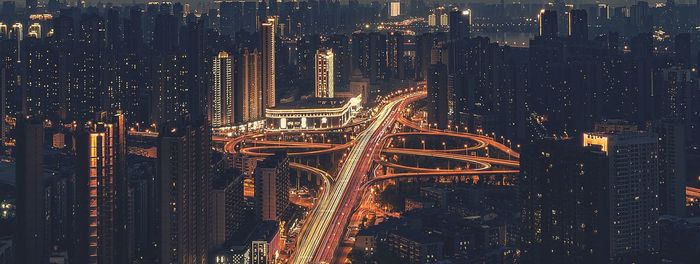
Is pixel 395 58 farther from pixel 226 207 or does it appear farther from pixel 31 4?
pixel 226 207

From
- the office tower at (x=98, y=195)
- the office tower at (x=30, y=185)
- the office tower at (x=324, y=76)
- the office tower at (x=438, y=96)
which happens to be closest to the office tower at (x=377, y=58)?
the office tower at (x=324, y=76)

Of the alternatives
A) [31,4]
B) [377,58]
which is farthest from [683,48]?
[31,4]

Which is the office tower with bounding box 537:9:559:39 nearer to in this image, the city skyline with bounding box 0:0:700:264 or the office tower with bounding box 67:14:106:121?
the city skyline with bounding box 0:0:700:264

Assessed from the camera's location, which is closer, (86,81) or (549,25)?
(86,81)

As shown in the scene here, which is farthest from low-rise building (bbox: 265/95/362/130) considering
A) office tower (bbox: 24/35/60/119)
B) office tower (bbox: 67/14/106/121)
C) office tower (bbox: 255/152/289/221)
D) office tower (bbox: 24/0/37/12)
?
office tower (bbox: 24/0/37/12)

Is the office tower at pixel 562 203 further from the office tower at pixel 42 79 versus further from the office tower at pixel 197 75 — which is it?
the office tower at pixel 42 79

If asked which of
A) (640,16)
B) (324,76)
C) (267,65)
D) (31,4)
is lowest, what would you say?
(324,76)
